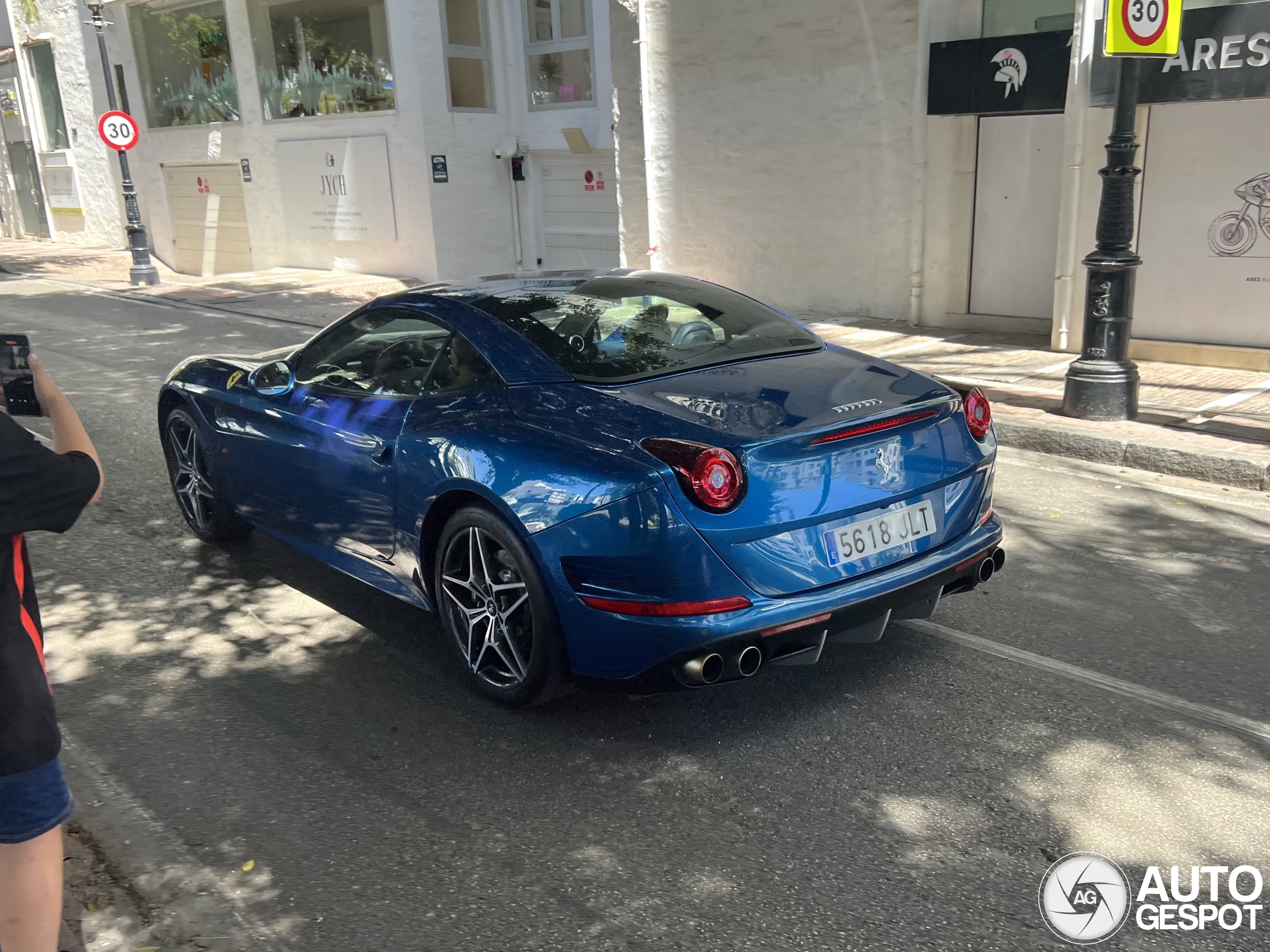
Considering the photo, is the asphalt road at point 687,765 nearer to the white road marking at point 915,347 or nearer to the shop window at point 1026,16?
the white road marking at point 915,347

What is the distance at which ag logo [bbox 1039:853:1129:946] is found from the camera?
9.30 ft

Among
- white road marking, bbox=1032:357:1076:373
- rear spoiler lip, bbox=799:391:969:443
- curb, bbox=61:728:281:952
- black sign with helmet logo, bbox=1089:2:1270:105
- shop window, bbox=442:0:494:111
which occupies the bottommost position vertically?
white road marking, bbox=1032:357:1076:373

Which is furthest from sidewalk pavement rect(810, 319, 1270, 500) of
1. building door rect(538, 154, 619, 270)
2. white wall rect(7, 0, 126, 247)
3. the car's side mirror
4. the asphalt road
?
white wall rect(7, 0, 126, 247)

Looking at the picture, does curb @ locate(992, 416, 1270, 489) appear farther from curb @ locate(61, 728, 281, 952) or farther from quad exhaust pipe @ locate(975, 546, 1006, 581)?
curb @ locate(61, 728, 281, 952)

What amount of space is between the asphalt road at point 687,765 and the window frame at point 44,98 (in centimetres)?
2940

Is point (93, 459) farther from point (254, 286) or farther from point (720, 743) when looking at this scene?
point (254, 286)

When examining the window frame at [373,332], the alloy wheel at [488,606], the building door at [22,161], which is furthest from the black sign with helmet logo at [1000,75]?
the building door at [22,161]

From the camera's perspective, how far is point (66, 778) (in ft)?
12.2

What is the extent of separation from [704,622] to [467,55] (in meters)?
17.9

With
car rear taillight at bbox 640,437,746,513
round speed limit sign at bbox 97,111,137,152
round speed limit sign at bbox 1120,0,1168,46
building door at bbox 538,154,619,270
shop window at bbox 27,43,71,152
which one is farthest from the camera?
shop window at bbox 27,43,71,152

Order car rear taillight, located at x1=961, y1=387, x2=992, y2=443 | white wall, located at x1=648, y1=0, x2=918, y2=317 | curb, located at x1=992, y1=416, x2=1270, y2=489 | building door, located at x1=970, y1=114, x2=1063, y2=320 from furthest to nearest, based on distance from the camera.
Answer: white wall, located at x1=648, y1=0, x2=918, y2=317, building door, located at x1=970, y1=114, x2=1063, y2=320, curb, located at x1=992, y1=416, x2=1270, y2=489, car rear taillight, located at x1=961, y1=387, x2=992, y2=443

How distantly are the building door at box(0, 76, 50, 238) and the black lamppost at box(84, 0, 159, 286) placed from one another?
13013mm

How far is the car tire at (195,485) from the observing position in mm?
5723

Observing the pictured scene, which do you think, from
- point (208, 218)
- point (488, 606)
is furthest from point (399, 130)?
point (488, 606)
